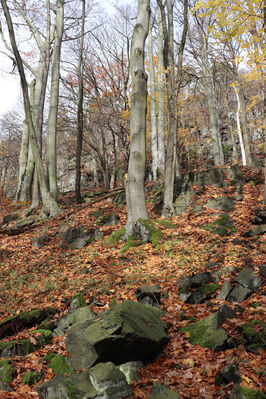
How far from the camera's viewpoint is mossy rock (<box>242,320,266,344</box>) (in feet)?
10.3

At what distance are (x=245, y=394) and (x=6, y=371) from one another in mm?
2843

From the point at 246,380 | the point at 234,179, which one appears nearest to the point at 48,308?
the point at 246,380

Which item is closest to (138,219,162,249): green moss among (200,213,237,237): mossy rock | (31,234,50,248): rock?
(200,213,237,237): mossy rock

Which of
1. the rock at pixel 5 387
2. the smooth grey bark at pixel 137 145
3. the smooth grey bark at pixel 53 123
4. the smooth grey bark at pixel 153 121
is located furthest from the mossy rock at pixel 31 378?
the smooth grey bark at pixel 153 121

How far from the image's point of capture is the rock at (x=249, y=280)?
14.8 ft

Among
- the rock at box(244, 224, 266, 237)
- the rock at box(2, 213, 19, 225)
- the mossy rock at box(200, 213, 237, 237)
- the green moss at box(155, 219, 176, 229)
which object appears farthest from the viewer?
the rock at box(2, 213, 19, 225)

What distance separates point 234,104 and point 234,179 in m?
25.4

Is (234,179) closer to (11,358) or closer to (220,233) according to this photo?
(220,233)

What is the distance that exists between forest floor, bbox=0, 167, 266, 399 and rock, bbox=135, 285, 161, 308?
0.16 m

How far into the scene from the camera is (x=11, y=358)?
3668 millimetres

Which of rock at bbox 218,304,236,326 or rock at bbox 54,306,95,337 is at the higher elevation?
rock at bbox 218,304,236,326

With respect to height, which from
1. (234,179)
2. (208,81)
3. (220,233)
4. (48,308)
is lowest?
(48,308)

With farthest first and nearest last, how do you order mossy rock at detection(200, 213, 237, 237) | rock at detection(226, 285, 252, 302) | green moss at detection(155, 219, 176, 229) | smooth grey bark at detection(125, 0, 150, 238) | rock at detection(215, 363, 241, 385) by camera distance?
green moss at detection(155, 219, 176, 229) < smooth grey bark at detection(125, 0, 150, 238) < mossy rock at detection(200, 213, 237, 237) < rock at detection(226, 285, 252, 302) < rock at detection(215, 363, 241, 385)

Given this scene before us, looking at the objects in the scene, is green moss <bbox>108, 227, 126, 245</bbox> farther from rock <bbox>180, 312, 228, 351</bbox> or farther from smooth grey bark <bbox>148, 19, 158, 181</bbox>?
smooth grey bark <bbox>148, 19, 158, 181</bbox>
